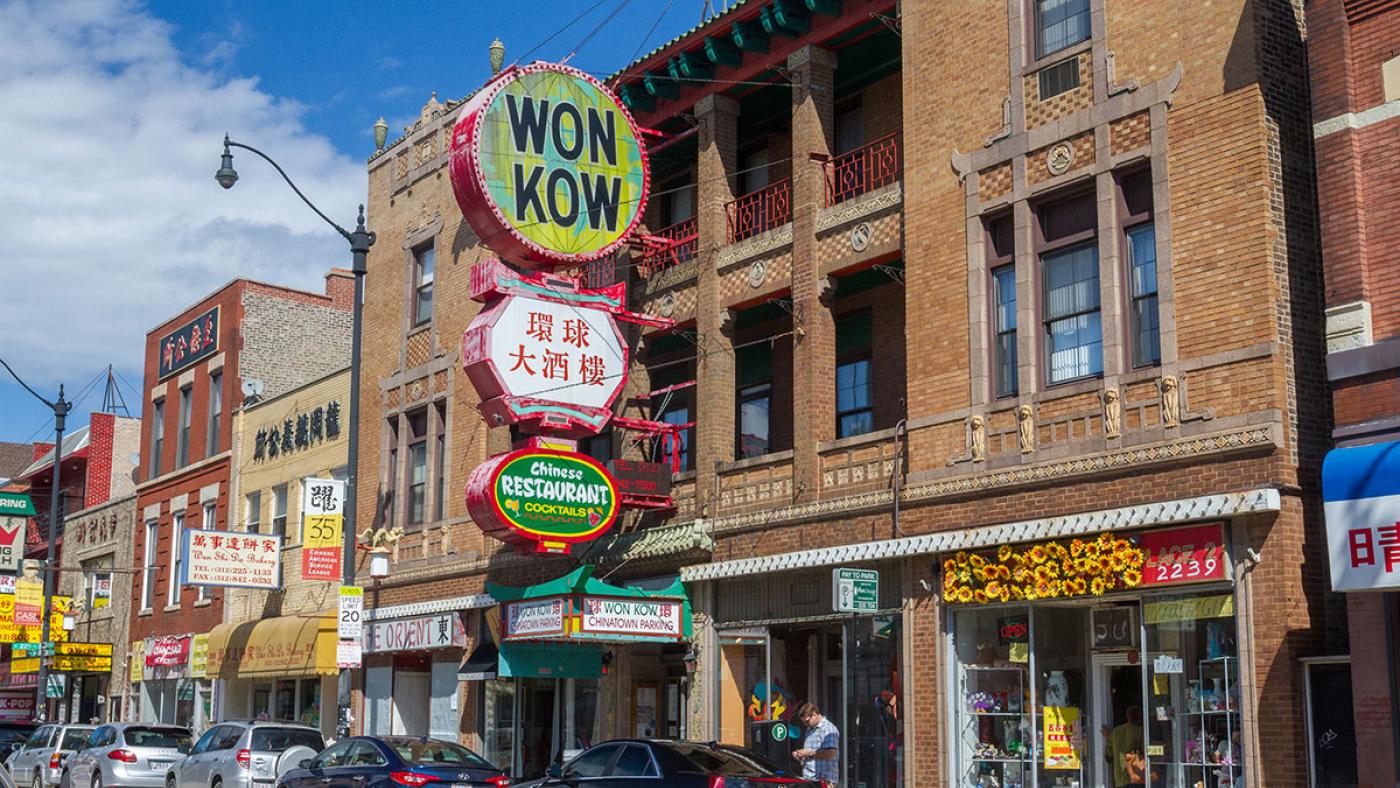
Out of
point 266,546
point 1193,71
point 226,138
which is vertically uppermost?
point 226,138

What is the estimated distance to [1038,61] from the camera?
19.2 metres

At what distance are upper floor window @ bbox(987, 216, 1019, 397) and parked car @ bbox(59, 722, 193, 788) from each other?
627 inches

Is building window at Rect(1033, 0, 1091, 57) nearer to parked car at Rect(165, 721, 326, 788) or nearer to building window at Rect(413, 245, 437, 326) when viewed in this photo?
parked car at Rect(165, 721, 326, 788)

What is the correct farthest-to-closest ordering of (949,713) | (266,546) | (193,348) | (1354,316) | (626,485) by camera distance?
(193,348) < (266,546) < (626,485) < (949,713) < (1354,316)

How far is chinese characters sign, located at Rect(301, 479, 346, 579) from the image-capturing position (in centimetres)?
2839

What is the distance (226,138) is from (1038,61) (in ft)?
41.9

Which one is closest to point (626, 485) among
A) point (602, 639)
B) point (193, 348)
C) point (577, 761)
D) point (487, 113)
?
point (602, 639)

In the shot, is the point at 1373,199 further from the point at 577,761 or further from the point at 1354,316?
the point at 577,761

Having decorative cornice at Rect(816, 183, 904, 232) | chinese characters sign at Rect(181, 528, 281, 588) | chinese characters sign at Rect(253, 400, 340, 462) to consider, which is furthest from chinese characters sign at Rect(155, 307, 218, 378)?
decorative cornice at Rect(816, 183, 904, 232)

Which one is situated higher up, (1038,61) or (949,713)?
(1038,61)

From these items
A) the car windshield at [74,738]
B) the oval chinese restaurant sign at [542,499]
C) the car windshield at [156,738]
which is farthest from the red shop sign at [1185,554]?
the car windshield at [74,738]

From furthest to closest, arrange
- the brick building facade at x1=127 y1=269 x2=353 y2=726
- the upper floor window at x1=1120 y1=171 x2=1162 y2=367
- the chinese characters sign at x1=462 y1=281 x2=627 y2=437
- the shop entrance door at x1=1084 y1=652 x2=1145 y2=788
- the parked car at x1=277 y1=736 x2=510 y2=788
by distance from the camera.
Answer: the brick building facade at x1=127 y1=269 x2=353 y2=726
the chinese characters sign at x1=462 y1=281 x2=627 y2=437
the parked car at x1=277 y1=736 x2=510 y2=788
the upper floor window at x1=1120 y1=171 x2=1162 y2=367
the shop entrance door at x1=1084 y1=652 x2=1145 y2=788

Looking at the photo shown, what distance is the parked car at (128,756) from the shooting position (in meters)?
26.3

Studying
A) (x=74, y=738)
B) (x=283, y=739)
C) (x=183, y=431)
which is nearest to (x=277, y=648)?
(x=74, y=738)
